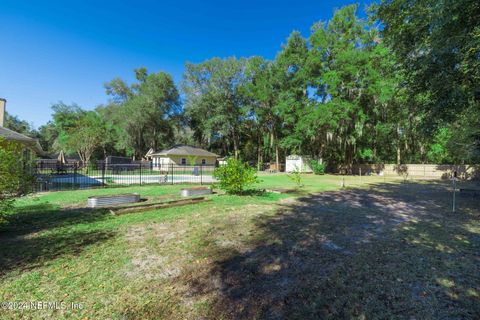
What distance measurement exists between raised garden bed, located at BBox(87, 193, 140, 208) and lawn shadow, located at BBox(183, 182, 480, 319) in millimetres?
4983

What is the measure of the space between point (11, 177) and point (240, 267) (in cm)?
458

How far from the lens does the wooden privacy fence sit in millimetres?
20159

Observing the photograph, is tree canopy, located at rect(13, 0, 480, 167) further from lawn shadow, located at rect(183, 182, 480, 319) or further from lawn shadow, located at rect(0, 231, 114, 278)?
lawn shadow, located at rect(0, 231, 114, 278)

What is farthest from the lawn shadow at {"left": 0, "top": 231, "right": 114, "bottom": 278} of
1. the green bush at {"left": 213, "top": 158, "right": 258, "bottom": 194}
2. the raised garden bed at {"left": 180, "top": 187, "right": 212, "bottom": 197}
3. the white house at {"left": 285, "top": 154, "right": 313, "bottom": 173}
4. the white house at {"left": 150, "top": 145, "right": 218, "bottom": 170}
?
the white house at {"left": 150, "top": 145, "right": 218, "bottom": 170}

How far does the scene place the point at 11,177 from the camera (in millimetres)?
4234

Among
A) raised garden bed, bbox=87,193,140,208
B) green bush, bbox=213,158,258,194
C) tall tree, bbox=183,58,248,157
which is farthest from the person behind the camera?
tall tree, bbox=183,58,248,157

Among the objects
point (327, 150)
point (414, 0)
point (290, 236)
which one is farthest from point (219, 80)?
point (290, 236)

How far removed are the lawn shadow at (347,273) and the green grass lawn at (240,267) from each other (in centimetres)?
2

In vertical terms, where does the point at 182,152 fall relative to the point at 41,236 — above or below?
above

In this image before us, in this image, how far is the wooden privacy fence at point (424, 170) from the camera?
2016 cm

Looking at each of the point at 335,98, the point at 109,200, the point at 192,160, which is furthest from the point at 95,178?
the point at 335,98

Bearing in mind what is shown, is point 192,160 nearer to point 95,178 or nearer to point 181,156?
point 181,156

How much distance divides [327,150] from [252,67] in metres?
15.9

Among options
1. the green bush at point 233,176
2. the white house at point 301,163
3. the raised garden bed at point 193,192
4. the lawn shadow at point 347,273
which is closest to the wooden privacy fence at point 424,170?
the white house at point 301,163
